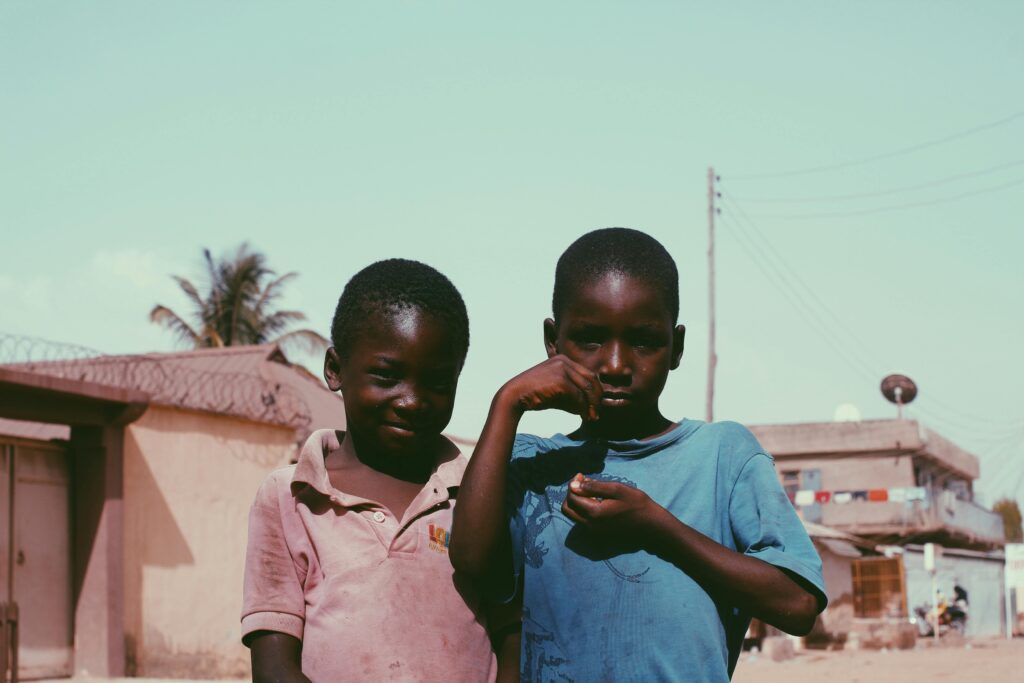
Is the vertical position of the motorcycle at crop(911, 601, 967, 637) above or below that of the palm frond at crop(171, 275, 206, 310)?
below

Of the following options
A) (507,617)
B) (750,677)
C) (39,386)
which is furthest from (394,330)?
(750,677)

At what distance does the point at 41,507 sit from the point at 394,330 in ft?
33.1

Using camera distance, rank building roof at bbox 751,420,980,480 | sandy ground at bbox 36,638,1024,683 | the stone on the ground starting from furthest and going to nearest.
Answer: building roof at bbox 751,420,980,480
the stone on the ground
sandy ground at bbox 36,638,1024,683

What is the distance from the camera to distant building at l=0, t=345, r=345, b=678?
1097 cm

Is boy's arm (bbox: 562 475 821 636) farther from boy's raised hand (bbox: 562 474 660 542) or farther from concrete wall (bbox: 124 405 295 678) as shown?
concrete wall (bbox: 124 405 295 678)

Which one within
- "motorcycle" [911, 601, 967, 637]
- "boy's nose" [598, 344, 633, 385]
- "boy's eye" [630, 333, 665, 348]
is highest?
"boy's eye" [630, 333, 665, 348]

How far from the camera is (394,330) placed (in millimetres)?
2219

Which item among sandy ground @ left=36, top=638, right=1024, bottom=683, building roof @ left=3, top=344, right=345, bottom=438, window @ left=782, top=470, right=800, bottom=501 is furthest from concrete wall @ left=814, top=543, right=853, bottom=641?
building roof @ left=3, top=344, right=345, bottom=438

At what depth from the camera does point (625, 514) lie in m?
1.92

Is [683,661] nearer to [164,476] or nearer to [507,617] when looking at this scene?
[507,617]

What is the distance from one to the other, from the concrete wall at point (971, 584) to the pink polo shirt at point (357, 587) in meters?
31.7

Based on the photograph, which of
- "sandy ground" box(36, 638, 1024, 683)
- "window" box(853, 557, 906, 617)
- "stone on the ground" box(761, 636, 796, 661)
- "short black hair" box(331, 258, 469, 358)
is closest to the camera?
"short black hair" box(331, 258, 469, 358)

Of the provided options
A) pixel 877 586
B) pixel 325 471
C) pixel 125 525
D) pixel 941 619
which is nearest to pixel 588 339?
pixel 325 471

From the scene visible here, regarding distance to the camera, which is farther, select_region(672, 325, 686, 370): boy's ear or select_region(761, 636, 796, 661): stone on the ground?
select_region(761, 636, 796, 661): stone on the ground
